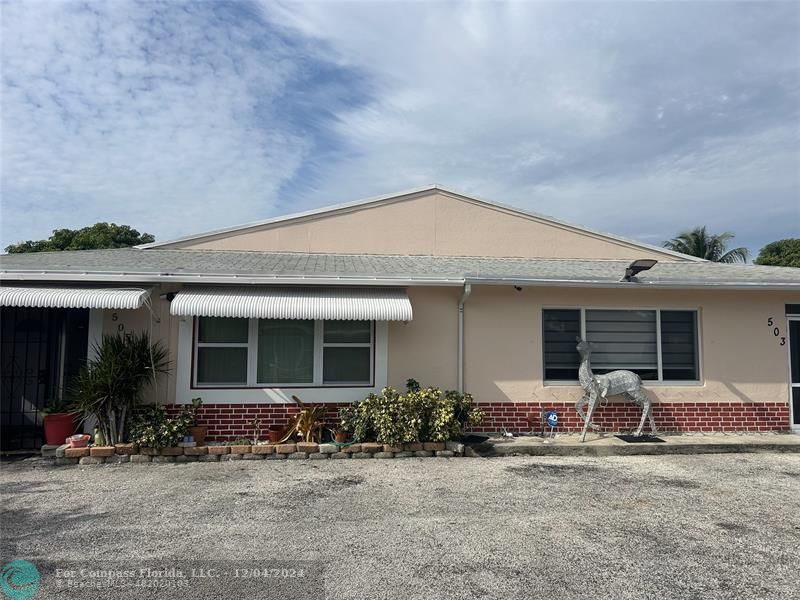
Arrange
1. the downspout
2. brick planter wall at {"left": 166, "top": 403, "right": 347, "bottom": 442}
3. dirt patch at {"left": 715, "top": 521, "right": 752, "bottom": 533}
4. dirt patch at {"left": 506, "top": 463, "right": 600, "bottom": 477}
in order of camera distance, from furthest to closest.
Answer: the downspout
brick planter wall at {"left": 166, "top": 403, "right": 347, "bottom": 442}
dirt patch at {"left": 506, "top": 463, "right": 600, "bottom": 477}
dirt patch at {"left": 715, "top": 521, "right": 752, "bottom": 533}

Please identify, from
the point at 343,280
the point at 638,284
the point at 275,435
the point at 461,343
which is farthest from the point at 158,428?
the point at 638,284

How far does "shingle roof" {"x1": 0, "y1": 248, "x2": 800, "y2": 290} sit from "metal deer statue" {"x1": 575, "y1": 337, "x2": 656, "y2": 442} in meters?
1.53

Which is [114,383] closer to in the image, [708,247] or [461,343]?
[461,343]

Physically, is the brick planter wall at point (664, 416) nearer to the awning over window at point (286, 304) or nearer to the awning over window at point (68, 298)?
the awning over window at point (286, 304)

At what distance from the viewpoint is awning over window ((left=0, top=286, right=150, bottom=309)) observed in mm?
7969

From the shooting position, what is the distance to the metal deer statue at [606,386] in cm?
911

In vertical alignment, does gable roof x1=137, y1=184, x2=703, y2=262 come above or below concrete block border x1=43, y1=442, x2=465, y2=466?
above

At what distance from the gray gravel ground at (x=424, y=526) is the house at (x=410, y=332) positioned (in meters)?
1.62

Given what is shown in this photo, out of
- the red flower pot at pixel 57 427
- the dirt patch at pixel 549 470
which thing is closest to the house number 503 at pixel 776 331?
the dirt patch at pixel 549 470

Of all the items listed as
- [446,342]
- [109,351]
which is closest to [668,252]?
[446,342]

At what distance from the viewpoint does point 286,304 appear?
8.48 meters

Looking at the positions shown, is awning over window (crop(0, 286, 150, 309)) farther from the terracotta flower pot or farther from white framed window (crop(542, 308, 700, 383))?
white framed window (crop(542, 308, 700, 383))

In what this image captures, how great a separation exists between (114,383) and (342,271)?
13.6 feet

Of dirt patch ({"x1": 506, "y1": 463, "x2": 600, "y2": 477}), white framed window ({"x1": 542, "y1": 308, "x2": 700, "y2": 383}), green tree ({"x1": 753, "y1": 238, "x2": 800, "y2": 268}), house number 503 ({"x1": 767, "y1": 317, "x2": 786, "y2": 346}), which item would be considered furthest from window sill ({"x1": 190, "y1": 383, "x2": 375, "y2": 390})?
green tree ({"x1": 753, "y1": 238, "x2": 800, "y2": 268})
